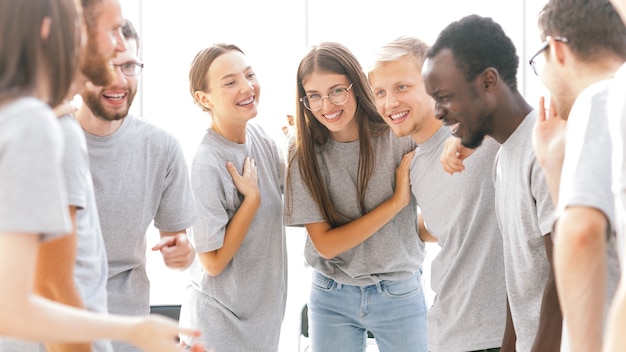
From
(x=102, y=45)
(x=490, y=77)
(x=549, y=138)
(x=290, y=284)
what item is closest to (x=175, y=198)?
(x=102, y=45)

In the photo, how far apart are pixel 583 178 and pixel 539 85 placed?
12.4 ft

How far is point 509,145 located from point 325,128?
0.93 meters


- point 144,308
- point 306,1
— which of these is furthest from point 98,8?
point 306,1

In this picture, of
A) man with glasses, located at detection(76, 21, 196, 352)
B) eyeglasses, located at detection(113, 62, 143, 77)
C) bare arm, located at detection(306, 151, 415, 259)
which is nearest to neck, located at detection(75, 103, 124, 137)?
man with glasses, located at detection(76, 21, 196, 352)

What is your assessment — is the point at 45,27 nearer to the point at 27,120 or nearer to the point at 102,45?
the point at 27,120

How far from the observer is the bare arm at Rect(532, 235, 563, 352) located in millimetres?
1888

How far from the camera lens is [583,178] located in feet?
4.45

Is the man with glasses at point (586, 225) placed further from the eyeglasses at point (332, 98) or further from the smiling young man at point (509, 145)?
the eyeglasses at point (332, 98)

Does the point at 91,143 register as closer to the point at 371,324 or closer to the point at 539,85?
the point at 371,324

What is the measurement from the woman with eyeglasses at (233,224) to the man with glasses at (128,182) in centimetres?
37

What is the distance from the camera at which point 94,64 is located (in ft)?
5.69

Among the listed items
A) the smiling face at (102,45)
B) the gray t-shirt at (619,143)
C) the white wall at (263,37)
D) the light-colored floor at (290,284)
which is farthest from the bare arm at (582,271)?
the white wall at (263,37)

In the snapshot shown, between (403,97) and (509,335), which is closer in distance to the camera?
(509,335)

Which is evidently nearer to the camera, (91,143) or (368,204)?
(91,143)
